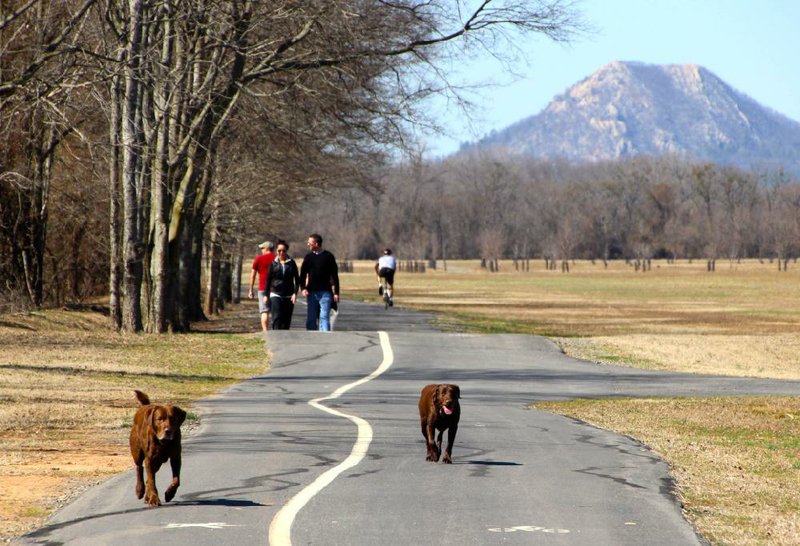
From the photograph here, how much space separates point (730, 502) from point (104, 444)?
19.6 ft

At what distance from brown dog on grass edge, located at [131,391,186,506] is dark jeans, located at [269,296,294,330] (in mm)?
17460

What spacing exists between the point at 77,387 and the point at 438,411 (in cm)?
852

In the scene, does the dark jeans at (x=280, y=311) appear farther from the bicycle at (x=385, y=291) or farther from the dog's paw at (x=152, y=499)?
the bicycle at (x=385, y=291)

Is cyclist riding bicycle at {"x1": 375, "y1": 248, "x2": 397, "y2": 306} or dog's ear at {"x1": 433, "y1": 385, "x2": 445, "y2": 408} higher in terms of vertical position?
cyclist riding bicycle at {"x1": 375, "y1": 248, "x2": 397, "y2": 306}

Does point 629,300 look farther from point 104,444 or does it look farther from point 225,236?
point 104,444

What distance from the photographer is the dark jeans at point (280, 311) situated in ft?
85.7

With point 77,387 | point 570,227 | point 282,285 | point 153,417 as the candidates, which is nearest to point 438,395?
point 153,417

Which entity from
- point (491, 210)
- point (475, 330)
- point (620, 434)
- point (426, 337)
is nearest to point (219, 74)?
point (426, 337)

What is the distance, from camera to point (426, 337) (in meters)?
27.5

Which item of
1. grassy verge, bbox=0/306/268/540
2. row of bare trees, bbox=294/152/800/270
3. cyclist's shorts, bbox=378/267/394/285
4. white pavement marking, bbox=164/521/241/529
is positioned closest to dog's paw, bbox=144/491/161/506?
white pavement marking, bbox=164/521/241/529

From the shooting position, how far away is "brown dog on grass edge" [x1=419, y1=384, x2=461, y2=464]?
1008 centimetres

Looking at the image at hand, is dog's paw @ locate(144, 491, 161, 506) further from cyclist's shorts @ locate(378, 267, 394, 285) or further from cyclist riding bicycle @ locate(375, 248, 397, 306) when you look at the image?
cyclist's shorts @ locate(378, 267, 394, 285)

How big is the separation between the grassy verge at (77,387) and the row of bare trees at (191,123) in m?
1.90

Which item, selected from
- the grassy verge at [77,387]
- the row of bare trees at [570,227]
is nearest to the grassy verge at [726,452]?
the grassy verge at [77,387]
